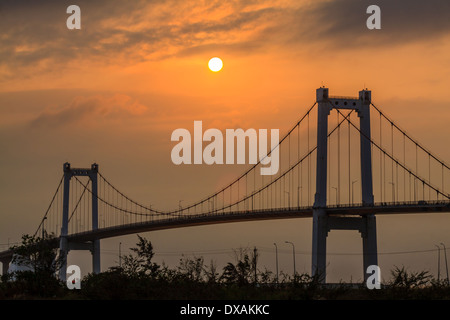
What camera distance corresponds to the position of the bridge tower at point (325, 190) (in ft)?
276

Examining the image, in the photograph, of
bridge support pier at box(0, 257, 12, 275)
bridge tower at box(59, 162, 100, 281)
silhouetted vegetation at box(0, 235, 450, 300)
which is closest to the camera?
silhouetted vegetation at box(0, 235, 450, 300)

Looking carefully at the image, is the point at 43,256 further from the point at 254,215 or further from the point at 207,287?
the point at 254,215

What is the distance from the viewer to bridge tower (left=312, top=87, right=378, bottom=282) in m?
84.2

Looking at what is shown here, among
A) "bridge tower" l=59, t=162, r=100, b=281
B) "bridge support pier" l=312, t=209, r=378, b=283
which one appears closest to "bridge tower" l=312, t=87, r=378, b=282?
"bridge support pier" l=312, t=209, r=378, b=283

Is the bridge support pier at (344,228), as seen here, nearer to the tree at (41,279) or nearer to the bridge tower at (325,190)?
the bridge tower at (325,190)

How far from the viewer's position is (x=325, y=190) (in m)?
86.9

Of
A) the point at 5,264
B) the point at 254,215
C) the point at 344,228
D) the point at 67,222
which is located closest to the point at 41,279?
the point at 344,228

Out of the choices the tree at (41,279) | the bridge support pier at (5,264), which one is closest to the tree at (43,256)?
the tree at (41,279)

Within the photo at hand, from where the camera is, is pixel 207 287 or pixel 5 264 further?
pixel 5 264

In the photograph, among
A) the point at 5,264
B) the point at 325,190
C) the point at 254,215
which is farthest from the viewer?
the point at 5,264

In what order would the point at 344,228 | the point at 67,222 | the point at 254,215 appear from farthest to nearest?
the point at 67,222, the point at 254,215, the point at 344,228

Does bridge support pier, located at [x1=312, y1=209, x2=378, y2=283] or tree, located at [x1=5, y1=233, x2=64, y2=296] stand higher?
bridge support pier, located at [x1=312, y1=209, x2=378, y2=283]

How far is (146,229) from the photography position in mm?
115188

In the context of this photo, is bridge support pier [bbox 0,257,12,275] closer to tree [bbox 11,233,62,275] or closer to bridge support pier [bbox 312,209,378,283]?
bridge support pier [bbox 312,209,378,283]
